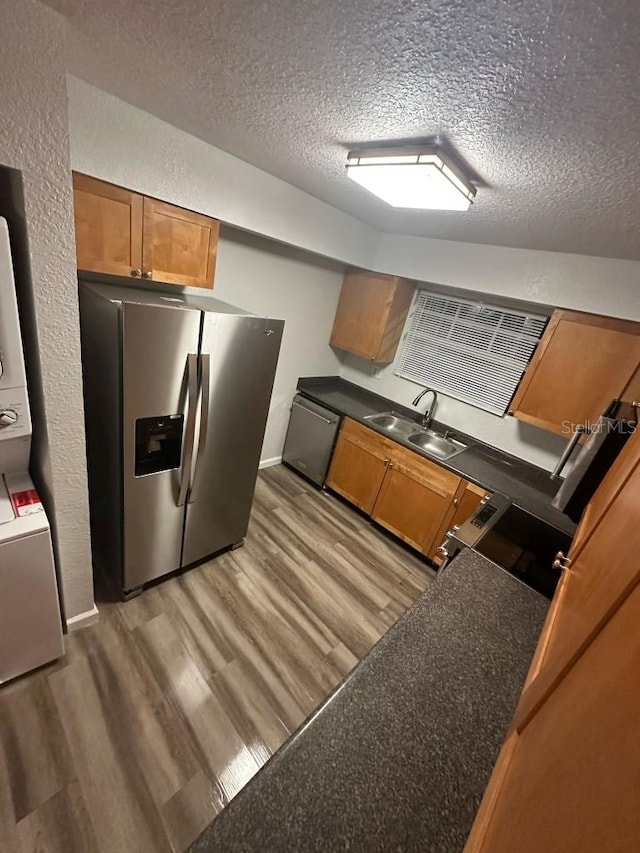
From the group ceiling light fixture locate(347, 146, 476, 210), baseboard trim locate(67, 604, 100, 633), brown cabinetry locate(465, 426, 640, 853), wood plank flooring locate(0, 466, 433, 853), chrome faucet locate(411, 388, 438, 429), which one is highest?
ceiling light fixture locate(347, 146, 476, 210)

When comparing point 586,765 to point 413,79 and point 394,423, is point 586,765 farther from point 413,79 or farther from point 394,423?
point 394,423

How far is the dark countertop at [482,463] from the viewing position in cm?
214

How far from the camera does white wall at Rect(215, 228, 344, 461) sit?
2512 mm

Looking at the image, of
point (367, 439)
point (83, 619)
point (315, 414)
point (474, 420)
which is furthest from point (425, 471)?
point (83, 619)

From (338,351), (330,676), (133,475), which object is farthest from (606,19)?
(338,351)

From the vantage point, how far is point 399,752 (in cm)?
77

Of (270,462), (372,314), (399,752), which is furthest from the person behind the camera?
(270,462)

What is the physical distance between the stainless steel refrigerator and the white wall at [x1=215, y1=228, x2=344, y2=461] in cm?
86

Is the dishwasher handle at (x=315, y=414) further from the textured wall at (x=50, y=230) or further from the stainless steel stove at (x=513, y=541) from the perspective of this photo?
the textured wall at (x=50, y=230)

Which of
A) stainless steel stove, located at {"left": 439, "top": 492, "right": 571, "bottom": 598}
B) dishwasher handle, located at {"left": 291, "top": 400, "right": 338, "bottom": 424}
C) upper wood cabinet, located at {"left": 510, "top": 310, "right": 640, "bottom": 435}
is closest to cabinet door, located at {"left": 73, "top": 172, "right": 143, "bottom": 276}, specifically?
dishwasher handle, located at {"left": 291, "top": 400, "right": 338, "bottom": 424}

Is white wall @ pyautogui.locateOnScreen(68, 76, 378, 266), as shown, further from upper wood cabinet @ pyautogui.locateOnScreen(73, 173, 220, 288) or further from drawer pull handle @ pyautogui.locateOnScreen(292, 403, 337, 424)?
drawer pull handle @ pyautogui.locateOnScreen(292, 403, 337, 424)

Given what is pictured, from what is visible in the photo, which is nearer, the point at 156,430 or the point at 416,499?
the point at 156,430

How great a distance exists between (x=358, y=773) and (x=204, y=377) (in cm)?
151

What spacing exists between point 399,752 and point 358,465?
2242 millimetres
